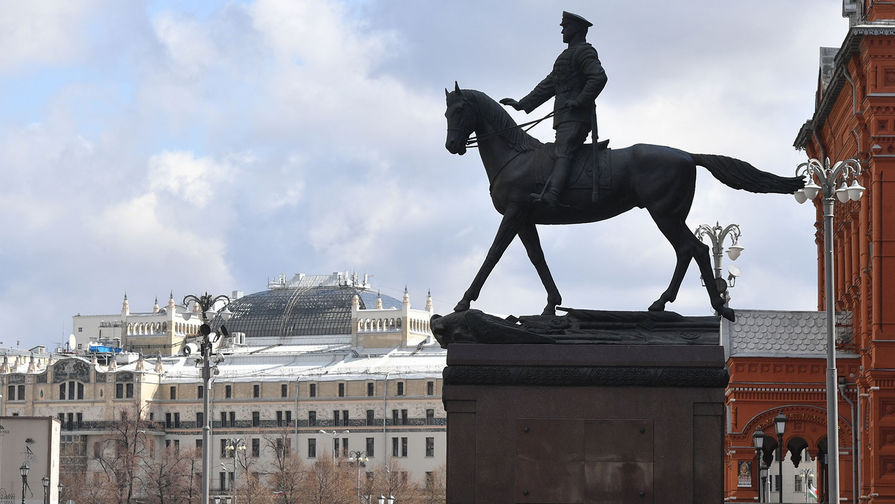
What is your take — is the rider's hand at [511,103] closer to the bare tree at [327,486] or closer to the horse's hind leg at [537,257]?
the horse's hind leg at [537,257]

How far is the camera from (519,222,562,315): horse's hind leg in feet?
65.8

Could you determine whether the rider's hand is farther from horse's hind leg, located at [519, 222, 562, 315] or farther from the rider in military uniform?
horse's hind leg, located at [519, 222, 562, 315]

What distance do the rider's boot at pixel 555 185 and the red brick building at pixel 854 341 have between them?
2391 cm

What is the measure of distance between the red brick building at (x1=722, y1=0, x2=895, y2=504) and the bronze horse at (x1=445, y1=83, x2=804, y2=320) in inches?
907

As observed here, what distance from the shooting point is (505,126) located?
66.5 ft

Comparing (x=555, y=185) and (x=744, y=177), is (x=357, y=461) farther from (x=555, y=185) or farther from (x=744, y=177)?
(x=555, y=185)

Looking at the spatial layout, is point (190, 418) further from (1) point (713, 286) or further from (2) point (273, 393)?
(1) point (713, 286)

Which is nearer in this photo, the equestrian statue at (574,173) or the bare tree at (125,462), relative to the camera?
the equestrian statue at (574,173)

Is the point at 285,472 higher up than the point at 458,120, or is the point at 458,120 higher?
the point at 458,120

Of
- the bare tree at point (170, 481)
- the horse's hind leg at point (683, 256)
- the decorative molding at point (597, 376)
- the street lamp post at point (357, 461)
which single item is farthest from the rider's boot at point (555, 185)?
the street lamp post at point (357, 461)

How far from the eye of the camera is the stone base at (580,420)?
62.2ft

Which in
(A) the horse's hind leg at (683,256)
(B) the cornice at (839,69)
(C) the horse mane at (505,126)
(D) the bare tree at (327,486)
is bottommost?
(D) the bare tree at (327,486)

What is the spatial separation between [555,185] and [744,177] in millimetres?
2102

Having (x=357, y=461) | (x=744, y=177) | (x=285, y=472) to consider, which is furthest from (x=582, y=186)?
(x=285, y=472)
